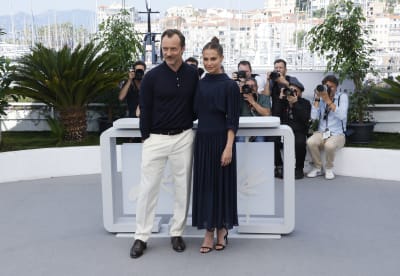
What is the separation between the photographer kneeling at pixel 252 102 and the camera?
5824mm

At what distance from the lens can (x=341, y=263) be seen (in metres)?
4.18

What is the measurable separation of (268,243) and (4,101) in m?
4.23

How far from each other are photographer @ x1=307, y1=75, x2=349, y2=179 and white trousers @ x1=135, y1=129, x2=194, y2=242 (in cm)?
A: 280

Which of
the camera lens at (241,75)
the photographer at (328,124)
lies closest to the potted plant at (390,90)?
the photographer at (328,124)

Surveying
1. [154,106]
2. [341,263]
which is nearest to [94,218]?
[154,106]

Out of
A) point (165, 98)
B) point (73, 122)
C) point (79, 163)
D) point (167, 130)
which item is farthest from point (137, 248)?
point (73, 122)

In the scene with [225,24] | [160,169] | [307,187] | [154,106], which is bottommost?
[307,187]

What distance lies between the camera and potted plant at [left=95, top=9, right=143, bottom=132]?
8633 mm

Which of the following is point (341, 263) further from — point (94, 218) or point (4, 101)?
point (4, 101)

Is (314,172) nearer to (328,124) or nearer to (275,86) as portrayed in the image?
(328,124)

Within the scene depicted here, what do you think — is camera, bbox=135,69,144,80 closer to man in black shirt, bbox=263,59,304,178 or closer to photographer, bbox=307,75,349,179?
man in black shirt, bbox=263,59,304,178

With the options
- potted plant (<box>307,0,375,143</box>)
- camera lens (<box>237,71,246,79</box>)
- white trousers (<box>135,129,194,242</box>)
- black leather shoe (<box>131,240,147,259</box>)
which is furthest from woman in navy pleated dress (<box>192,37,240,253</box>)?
potted plant (<box>307,0,375,143</box>)

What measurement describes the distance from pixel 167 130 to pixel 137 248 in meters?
0.89

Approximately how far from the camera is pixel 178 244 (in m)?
4.48
